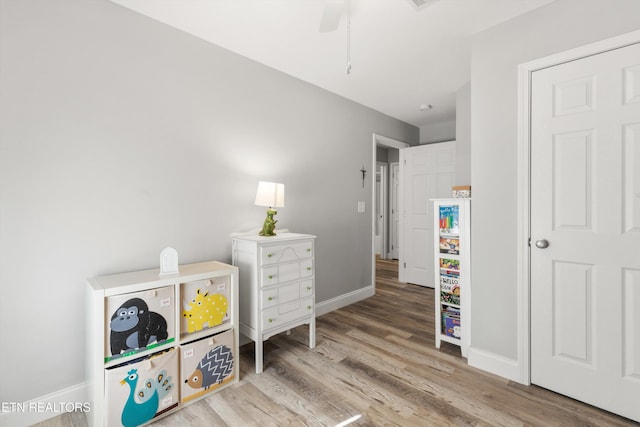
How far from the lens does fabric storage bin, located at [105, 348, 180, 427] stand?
5.01 ft

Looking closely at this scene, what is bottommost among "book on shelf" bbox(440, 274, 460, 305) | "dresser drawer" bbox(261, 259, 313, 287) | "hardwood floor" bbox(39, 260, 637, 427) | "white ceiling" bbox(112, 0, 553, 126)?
"hardwood floor" bbox(39, 260, 637, 427)

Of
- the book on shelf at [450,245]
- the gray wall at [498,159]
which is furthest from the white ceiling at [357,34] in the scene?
the book on shelf at [450,245]

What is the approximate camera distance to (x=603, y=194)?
5.61 ft

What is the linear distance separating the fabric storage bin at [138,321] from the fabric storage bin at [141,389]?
0.08m

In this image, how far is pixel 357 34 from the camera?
87.3 inches

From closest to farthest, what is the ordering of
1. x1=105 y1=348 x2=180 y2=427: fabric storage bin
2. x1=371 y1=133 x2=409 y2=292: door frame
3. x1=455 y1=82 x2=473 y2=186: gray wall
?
x1=105 y1=348 x2=180 y2=427: fabric storage bin < x1=455 y1=82 x2=473 y2=186: gray wall < x1=371 y1=133 x2=409 y2=292: door frame

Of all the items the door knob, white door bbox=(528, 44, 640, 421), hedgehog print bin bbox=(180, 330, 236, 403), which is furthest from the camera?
the door knob

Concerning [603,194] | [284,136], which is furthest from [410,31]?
[603,194]

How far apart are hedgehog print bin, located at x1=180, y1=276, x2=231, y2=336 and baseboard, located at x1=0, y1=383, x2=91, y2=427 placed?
2.34 ft

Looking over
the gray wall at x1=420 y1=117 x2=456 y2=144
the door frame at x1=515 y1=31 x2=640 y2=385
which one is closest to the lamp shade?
the door frame at x1=515 y1=31 x2=640 y2=385

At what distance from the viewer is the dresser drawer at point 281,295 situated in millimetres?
2205

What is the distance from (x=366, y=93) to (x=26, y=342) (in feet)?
11.5

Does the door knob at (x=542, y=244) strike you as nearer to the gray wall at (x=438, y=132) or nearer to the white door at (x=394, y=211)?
the gray wall at (x=438, y=132)

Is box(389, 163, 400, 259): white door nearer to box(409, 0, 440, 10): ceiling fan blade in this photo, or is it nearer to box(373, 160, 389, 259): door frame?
box(373, 160, 389, 259): door frame
